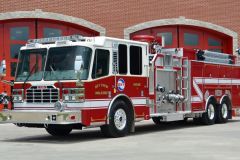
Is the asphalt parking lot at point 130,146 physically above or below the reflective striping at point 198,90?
below

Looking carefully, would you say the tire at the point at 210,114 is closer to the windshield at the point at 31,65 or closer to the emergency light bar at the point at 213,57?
the emergency light bar at the point at 213,57

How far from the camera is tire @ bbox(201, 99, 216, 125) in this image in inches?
686

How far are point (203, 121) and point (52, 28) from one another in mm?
10174

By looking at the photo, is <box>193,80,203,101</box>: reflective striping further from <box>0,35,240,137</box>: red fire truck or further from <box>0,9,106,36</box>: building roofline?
<box>0,9,106,36</box>: building roofline

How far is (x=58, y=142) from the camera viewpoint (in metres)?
12.7

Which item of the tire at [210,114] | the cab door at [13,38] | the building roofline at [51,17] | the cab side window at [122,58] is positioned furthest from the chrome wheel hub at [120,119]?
the building roofline at [51,17]

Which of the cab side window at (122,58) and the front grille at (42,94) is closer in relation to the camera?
the front grille at (42,94)

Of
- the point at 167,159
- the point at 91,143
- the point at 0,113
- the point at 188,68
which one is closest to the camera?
the point at 167,159

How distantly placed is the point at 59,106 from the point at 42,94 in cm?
77

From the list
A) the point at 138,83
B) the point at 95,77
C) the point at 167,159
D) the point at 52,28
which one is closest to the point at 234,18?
the point at 52,28

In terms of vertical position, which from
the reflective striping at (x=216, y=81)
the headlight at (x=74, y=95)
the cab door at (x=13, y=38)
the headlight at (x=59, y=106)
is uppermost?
the cab door at (x=13, y=38)

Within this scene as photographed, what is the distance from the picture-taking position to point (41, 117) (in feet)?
40.4

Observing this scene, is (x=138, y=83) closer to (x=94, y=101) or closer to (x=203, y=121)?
(x=94, y=101)

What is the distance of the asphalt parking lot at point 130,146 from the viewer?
9.79 metres
